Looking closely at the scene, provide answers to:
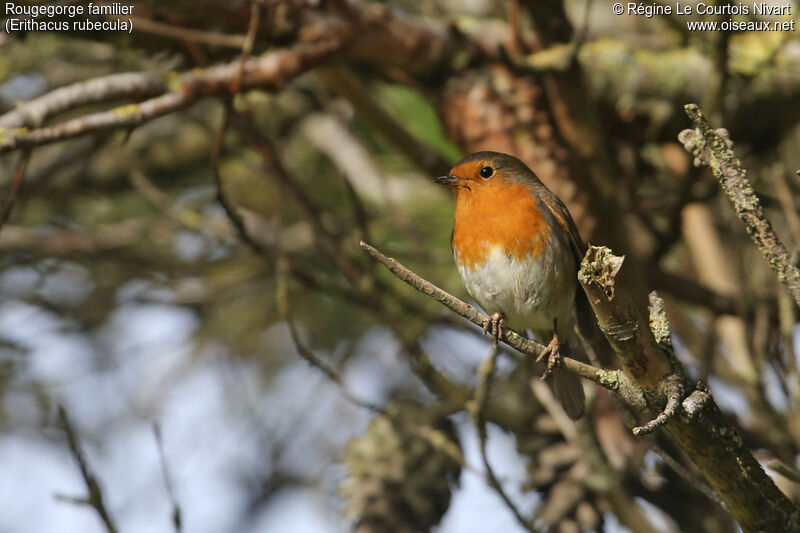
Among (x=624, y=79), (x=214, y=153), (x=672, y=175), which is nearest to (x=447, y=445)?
(x=214, y=153)

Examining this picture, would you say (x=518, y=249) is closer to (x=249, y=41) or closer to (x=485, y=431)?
(x=485, y=431)

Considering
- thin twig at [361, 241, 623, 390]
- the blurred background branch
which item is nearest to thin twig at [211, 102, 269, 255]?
the blurred background branch

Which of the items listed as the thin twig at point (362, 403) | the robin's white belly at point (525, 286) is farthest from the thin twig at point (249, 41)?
the robin's white belly at point (525, 286)

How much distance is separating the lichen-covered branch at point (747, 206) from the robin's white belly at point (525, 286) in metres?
1.32

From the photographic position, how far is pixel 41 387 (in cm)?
510

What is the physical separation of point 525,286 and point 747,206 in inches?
55.3

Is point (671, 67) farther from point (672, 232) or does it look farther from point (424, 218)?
point (424, 218)

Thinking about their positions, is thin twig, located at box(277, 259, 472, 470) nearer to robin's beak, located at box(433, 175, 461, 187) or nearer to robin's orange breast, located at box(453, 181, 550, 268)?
robin's orange breast, located at box(453, 181, 550, 268)

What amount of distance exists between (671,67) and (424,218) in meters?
1.62

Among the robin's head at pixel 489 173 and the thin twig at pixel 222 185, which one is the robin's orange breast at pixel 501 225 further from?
the thin twig at pixel 222 185

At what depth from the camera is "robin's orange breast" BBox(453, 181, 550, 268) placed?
3279mm

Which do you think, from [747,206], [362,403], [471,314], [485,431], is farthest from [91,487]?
[747,206]

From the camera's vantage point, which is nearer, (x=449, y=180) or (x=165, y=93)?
(x=165, y=93)

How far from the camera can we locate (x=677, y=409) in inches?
78.4
